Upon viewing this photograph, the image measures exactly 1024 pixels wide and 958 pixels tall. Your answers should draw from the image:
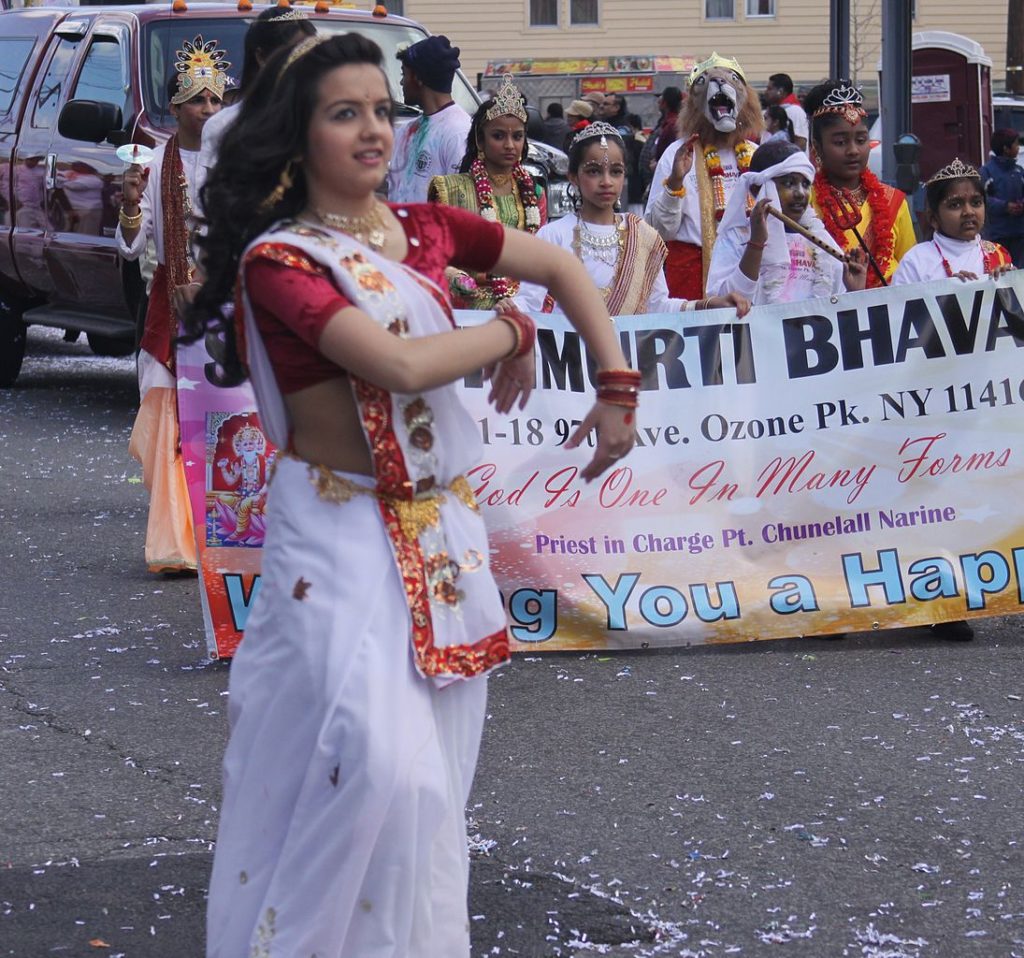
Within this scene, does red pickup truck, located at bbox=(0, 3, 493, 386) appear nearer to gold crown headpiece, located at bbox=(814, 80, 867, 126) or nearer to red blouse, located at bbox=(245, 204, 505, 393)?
gold crown headpiece, located at bbox=(814, 80, 867, 126)

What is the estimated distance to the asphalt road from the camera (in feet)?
13.3

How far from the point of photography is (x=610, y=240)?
21.9ft

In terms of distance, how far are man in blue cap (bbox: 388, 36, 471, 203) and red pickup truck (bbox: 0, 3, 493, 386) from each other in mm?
2586

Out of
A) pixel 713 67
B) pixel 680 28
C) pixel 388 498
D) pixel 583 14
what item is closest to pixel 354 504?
pixel 388 498

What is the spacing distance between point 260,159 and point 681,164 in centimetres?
482

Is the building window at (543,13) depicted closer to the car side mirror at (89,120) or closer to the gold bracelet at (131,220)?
the car side mirror at (89,120)

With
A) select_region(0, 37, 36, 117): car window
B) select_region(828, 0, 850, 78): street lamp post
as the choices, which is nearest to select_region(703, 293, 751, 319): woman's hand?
select_region(0, 37, 36, 117): car window

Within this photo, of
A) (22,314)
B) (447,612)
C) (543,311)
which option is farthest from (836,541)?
(22,314)

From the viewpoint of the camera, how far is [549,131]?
68.9 ft

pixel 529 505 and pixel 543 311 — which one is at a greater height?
pixel 543 311

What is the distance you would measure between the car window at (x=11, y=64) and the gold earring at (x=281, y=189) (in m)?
9.80

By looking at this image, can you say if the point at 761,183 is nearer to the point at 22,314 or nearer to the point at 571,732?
the point at 571,732

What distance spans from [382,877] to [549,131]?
60.5 feet

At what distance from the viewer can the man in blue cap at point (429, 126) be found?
8195mm
